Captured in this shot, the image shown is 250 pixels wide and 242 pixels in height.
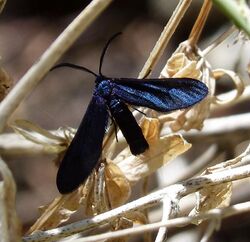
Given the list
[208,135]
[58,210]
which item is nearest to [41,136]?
[58,210]

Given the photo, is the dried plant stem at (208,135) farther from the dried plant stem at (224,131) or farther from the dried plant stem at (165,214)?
the dried plant stem at (165,214)

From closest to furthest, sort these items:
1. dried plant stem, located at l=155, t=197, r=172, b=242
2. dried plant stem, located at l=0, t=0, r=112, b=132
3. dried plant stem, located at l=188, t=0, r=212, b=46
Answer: dried plant stem, located at l=0, t=0, r=112, b=132 → dried plant stem, located at l=155, t=197, r=172, b=242 → dried plant stem, located at l=188, t=0, r=212, b=46

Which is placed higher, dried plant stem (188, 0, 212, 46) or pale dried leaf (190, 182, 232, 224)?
dried plant stem (188, 0, 212, 46)

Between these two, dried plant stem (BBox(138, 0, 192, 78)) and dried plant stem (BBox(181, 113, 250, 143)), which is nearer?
dried plant stem (BBox(138, 0, 192, 78))

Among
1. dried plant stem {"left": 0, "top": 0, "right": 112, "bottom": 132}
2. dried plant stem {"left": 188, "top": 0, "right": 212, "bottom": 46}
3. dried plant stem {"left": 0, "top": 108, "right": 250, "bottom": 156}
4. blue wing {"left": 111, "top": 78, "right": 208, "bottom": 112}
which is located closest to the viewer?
dried plant stem {"left": 0, "top": 0, "right": 112, "bottom": 132}

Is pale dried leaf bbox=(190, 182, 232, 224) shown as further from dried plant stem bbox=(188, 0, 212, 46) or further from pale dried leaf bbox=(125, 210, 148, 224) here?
dried plant stem bbox=(188, 0, 212, 46)

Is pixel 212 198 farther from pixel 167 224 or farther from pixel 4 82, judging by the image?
pixel 4 82

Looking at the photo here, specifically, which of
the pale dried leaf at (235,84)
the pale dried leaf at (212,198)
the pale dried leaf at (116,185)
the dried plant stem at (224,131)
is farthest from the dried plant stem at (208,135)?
the pale dried leaf at (212,198)

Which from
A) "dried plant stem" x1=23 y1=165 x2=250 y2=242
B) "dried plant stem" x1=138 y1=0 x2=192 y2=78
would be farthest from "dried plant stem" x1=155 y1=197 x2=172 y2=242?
"dried plant stem" x1=138 y1=0 x2=192 y2=78
